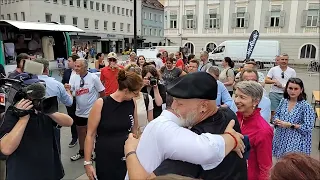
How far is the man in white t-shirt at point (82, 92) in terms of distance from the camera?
Answer: 429 centimetres

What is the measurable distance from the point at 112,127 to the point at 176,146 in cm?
151

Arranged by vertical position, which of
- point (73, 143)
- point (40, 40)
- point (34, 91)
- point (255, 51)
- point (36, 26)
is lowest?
point (73, 143)

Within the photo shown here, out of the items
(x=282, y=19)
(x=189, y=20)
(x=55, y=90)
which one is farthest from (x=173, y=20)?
(x=55, y=90)

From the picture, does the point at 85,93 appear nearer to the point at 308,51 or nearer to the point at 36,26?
the point at 36,26

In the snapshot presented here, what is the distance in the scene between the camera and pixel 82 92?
4309mm

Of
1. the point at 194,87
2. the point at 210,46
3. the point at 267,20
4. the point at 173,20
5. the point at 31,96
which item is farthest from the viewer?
the point at 173,20

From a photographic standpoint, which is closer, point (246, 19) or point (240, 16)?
point (246, 19)

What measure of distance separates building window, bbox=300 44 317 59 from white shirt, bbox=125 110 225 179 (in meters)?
33.1

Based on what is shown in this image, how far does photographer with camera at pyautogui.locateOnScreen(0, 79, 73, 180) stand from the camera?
5.70 ft

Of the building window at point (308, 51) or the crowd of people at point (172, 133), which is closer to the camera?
the crowd of people at point (172, 133)

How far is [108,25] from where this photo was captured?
43.7 metres

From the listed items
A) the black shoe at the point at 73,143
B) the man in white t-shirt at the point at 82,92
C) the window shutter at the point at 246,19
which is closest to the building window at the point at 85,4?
the window shutter at the point at 246,19

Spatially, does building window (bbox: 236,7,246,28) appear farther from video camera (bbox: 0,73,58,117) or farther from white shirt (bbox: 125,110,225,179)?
white shirt (bbox: 125,110,225,179)

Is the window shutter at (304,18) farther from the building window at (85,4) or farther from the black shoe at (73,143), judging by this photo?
the black shoe at (73,143)
